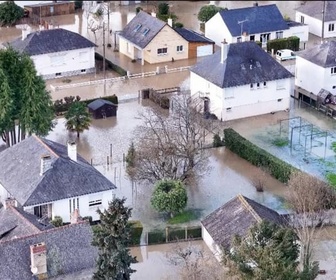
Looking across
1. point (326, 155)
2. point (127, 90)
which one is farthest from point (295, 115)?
point (127, 90)

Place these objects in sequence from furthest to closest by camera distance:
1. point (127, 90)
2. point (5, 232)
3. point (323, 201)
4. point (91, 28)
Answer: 1. point (91, 28)
2. point (127, 90)
3. point (323, 201)
4. point (5, 232)

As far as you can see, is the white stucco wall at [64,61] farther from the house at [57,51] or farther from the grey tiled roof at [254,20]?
the grey tiled roof at [254,20]

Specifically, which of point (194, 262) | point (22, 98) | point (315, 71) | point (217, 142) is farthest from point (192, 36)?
point (194, 262)

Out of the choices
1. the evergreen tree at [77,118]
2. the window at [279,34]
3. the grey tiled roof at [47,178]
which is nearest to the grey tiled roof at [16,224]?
the grey tiled roof at [47,178]

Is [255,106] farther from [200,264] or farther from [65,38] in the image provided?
[200,264]

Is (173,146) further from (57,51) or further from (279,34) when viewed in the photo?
(279,34)

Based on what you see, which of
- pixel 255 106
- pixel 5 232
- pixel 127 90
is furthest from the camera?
pixel 127 90
